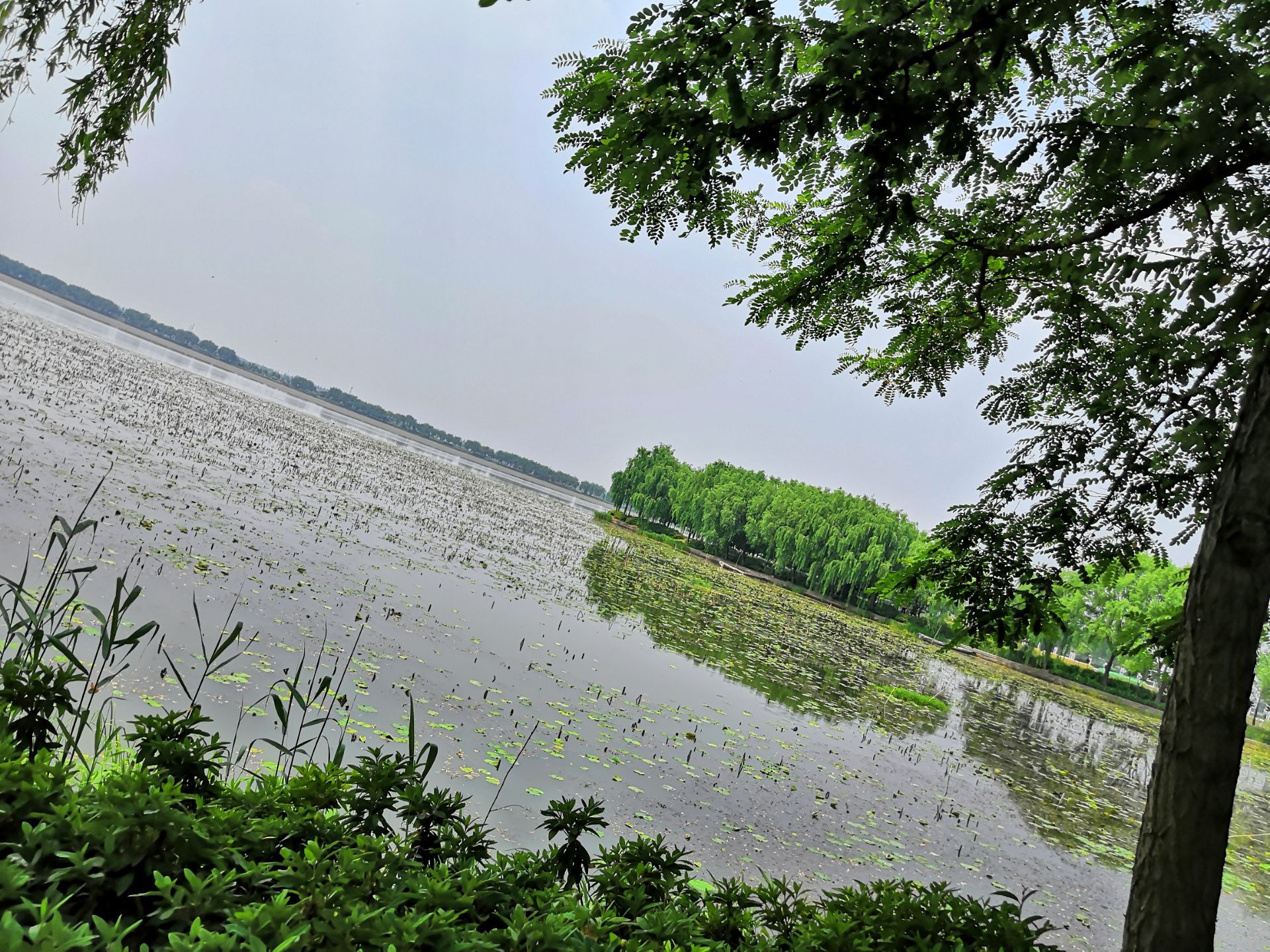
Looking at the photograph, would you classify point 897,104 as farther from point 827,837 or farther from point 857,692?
point 857,692

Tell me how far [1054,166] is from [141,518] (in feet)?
37.5

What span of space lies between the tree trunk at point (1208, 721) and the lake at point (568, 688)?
1.03 metres

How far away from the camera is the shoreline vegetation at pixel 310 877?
1279 mm

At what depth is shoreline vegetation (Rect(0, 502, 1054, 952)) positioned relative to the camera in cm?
128

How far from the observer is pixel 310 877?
148 centimetres

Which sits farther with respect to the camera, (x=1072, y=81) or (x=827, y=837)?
(x=827, y=837)

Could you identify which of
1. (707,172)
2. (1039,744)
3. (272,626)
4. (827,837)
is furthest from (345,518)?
(1039,744)

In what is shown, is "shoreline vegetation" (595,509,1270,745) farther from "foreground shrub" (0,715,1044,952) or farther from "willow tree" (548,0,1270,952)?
"foreground shrub" (0,715,1044,952)

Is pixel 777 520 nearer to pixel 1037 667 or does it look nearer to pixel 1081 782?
pixel 1037 667

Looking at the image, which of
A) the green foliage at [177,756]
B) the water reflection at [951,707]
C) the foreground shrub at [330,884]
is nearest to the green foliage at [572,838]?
Result: the foreground shrub at [330,884]

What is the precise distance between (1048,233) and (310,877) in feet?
13.9

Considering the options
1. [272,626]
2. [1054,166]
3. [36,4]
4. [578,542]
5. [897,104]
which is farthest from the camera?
[578,542]

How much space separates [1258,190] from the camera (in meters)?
2.43

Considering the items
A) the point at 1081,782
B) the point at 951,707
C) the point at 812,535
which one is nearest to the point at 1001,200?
the point at 1081,782
